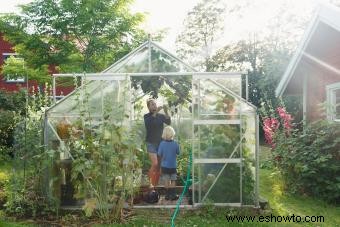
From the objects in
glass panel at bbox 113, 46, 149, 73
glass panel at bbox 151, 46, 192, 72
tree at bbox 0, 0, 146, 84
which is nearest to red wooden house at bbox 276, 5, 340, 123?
glass panel at bbox 151, 46, 192, 72

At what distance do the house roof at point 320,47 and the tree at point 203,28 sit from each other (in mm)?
21192

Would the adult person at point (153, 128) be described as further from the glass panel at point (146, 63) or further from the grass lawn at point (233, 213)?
the grass lawn at point (233, 213)

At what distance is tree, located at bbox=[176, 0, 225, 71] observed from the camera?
3459 centimetres

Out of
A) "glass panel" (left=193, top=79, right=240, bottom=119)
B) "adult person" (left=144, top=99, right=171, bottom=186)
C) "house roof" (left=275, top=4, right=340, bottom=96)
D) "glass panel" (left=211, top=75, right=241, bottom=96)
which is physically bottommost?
"adult person" (left=144, top=99, right=171, bottom=186)

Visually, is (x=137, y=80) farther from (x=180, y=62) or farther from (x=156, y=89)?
(x=180, y=62)

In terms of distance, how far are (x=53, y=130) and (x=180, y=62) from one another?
256 cm

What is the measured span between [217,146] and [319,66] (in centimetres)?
594

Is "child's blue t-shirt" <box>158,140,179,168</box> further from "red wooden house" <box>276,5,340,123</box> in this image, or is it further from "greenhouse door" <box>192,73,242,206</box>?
"red wooden house" <box>276,5,340,123</box>

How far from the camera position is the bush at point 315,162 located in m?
9.21

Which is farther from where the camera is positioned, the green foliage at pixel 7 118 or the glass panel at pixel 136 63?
the green foliage at pixel 7 118

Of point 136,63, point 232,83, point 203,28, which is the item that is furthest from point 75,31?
point 203,28

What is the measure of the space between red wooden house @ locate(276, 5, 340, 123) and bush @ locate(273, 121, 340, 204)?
561 millimetres

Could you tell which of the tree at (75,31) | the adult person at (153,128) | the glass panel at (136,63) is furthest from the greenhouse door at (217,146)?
the tree at (75,31)

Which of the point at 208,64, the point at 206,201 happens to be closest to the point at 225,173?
the point at 206,201
